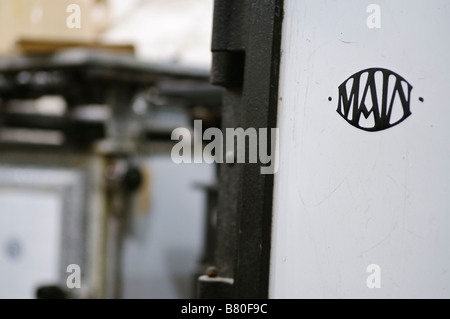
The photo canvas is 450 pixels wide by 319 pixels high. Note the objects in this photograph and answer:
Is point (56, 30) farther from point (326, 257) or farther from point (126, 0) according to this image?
point (326, 257)

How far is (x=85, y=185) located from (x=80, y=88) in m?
0.45

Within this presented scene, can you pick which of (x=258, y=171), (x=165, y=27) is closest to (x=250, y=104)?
(x=258, y=171)

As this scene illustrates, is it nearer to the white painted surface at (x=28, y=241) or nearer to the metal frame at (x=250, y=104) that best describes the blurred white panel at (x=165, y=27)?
the white painted surface at (x=28, y=241)

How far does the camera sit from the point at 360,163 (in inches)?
31.0

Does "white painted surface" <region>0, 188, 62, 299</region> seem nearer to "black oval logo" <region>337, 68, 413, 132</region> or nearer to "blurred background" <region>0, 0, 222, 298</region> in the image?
"blurred background" <region>0, 0, 222, 298</region>

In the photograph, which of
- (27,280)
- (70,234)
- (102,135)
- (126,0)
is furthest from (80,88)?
(126,0)

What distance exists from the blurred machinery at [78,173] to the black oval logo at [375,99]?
1.66 metres

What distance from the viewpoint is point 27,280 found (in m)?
2.55

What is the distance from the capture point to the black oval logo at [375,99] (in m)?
0.79

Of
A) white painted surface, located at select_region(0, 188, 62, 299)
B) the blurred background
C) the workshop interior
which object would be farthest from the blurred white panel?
the workshop interior

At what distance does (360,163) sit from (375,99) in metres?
0.10

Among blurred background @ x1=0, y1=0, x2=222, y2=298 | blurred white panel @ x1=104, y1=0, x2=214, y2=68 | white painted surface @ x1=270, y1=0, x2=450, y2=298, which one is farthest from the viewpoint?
blurred white panel @ x1=104, y1=0, x2=214, y2=68

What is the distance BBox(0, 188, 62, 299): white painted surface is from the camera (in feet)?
8.31

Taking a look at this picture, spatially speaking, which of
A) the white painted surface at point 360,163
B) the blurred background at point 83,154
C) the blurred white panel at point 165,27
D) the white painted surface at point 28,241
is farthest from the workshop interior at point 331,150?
the blurred white panel at point 165,27
